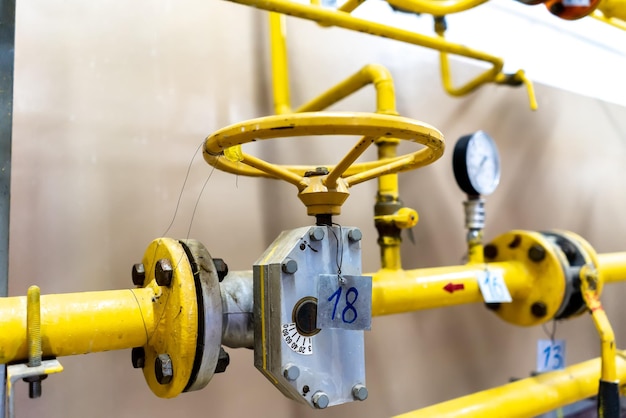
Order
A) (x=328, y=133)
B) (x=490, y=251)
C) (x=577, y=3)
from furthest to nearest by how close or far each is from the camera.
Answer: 1. (x=490, y=251)
2. (x=577, y=3)
3. (x=328, y=133)

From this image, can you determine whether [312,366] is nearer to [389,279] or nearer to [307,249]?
[307,249]

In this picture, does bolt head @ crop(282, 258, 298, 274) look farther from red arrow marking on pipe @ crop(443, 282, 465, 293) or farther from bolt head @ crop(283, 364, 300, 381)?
red arrow marking on pipe @ crop(443, 282, 465, 293)

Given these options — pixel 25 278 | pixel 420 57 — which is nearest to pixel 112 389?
pixel 25 278

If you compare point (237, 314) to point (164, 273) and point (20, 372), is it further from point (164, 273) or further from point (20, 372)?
point (20, 372)

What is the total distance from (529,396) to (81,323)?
2.46ft

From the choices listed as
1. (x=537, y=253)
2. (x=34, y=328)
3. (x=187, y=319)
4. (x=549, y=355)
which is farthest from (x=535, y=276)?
(x=34, y=328)

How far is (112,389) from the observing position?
0.79 m

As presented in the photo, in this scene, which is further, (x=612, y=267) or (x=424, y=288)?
(x=612, y=267)

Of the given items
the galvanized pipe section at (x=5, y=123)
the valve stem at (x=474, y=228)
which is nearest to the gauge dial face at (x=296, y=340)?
the galvanized pipe section at (x=5, y=123)

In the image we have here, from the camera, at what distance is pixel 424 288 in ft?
2.64

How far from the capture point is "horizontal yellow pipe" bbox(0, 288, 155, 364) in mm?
490

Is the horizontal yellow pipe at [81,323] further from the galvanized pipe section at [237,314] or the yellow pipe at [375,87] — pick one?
the yellow pipe at [375,87]

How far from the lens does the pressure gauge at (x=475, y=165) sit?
981mm

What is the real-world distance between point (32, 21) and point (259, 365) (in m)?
0.65
